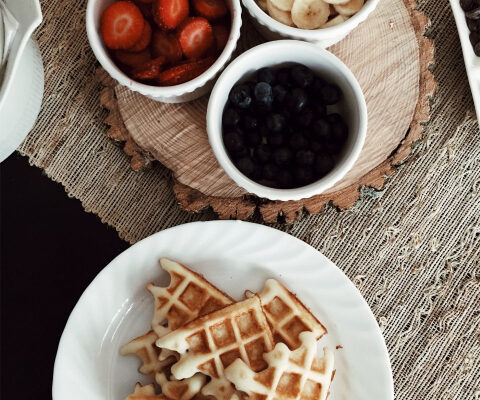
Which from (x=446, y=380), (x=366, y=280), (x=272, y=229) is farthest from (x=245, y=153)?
(x=446, y=380)

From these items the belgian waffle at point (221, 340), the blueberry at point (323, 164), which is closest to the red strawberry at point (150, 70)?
the blueberry at point (323, 164)

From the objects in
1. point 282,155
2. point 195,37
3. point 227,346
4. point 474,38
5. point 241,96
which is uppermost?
→ point 195,37

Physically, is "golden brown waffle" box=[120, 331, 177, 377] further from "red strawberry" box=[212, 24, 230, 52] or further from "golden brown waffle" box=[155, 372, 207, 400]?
"red strawberry" box=[212, 24, 230, 52]

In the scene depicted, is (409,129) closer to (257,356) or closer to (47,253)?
(257,356)

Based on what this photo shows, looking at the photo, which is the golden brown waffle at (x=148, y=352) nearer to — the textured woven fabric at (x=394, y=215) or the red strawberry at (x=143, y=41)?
the textured woven fabric at (x=394, y=215)

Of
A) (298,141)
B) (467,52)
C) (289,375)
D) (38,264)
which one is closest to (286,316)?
(289,375)

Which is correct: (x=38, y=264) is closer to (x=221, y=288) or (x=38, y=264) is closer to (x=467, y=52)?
(x=221, y=288)
